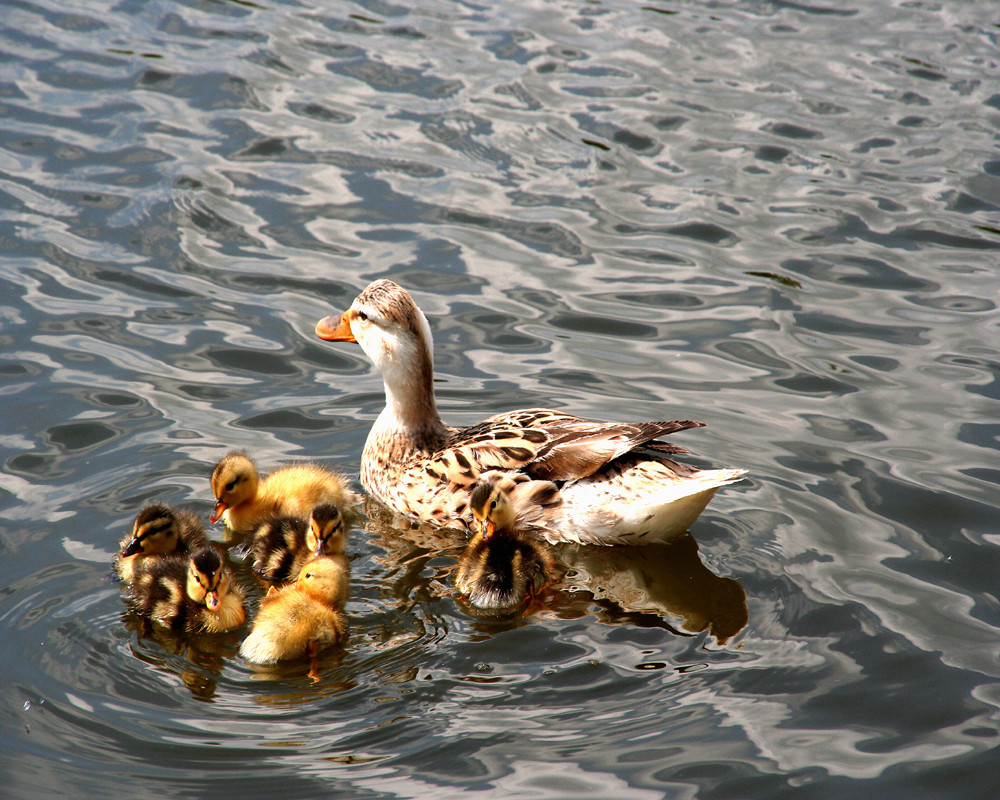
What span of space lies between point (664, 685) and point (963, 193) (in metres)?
6.69

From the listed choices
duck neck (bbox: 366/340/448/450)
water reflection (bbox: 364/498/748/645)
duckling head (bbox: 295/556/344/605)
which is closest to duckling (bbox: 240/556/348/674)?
duckling head (bbox: 295/556/344/605)

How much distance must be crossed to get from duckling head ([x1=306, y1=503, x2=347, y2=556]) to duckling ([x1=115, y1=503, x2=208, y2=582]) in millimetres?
654

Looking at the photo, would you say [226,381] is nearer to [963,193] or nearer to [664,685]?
[664,685]

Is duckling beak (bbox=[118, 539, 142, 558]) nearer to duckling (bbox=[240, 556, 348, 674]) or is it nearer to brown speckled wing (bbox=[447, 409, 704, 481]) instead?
duckling (bbox=[240, 556, 348, 674])

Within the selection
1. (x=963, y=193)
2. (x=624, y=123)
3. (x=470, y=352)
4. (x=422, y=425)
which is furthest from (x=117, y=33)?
(x=963, y=193)

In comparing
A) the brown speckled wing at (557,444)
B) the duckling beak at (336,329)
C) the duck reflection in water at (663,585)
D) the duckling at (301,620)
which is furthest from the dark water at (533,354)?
the duckling beak at (336,329)

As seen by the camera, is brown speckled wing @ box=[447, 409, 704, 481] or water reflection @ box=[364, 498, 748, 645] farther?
brown speckled wing @ box=[447, 409, 704, 481]

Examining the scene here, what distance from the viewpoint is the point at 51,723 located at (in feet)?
15.5

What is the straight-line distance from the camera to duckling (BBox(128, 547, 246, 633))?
520cm

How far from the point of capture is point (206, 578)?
5113mm

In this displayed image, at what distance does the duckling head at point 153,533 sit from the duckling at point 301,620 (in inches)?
24.8

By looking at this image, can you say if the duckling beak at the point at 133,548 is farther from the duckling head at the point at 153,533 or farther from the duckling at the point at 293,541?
the duckling at the point at 293,541

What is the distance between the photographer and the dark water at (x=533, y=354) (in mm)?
4719

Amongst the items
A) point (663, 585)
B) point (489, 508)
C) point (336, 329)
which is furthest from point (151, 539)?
point (663, 585)
